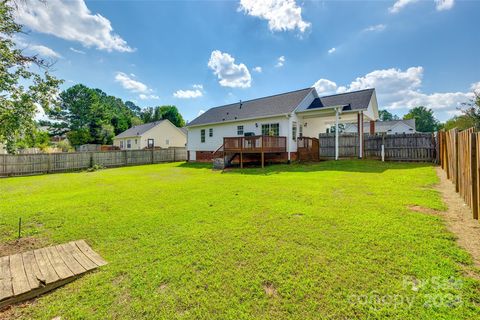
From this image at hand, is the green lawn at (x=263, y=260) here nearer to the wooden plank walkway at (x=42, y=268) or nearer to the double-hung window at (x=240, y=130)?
the wooden plank walkway at (x=42, y=268)

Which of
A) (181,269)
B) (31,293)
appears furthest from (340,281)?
(31,293)

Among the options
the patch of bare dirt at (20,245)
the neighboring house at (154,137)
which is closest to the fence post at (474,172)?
the patch of bare dirt at (20,245)

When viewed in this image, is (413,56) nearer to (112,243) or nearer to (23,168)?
(112,243)

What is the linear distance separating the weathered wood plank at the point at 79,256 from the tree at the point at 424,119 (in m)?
87.6

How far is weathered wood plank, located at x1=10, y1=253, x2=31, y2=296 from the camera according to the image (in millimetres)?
2697

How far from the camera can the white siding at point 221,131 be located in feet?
52.3

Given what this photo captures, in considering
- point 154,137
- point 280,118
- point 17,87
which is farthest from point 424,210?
point 154,137

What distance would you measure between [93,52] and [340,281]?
19.1 metres

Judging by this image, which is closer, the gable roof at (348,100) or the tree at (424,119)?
the gable roof at (348,100)

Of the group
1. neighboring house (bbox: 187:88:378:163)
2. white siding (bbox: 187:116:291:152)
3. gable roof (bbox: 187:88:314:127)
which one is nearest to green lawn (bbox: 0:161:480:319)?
neighboring house (bbox: 187:88:378:163)

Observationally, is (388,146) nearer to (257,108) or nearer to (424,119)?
(257,108)

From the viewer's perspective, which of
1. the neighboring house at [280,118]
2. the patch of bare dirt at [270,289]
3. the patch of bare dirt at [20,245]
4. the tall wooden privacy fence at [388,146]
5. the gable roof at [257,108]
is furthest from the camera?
the gable roof at [257,108]

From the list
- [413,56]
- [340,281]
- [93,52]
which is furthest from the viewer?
[413,56]

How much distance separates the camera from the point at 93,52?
48.5ft
